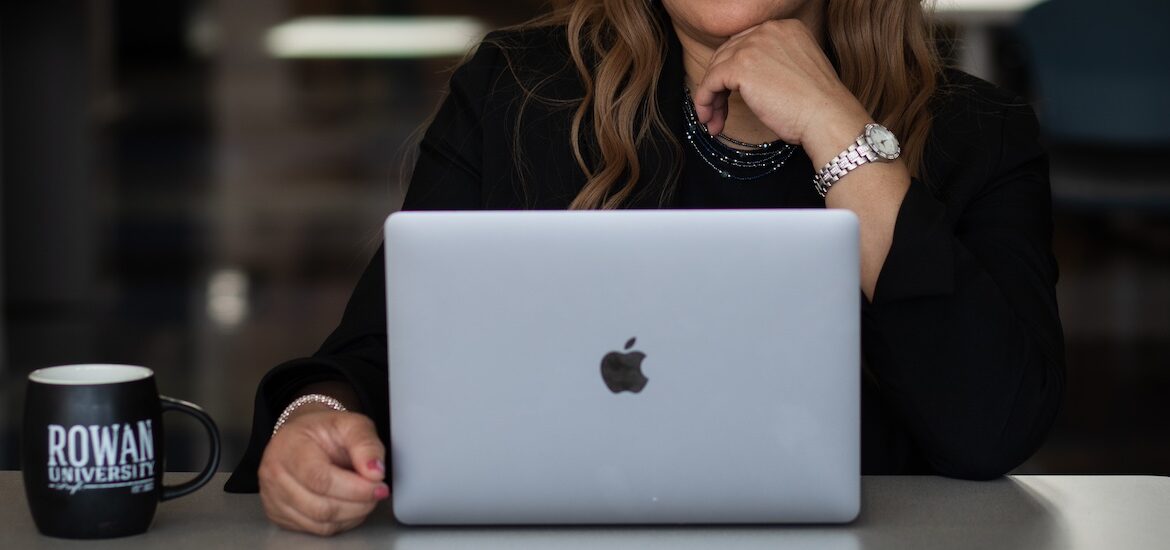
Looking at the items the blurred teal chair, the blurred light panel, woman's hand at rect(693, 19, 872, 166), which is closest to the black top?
woman's hand at rect(693, 19, 872, 166)

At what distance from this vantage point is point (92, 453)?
0.92 metres

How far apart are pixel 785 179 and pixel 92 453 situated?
80cm

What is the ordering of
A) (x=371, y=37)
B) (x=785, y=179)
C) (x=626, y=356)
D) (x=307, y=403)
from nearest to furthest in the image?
(x=626, y=356) → (x=307, y=403) → (x=785, y=179) → (x=371, y=37)

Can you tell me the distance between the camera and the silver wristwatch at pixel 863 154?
1.21 metres

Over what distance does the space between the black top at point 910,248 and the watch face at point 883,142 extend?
1.6 inches

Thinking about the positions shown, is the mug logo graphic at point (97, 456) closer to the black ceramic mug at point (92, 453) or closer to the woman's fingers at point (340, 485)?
the black ceramic mug at point (92, 453)

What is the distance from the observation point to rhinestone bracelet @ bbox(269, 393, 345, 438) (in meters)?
1.14

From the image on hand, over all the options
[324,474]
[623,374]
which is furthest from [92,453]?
[623,374]

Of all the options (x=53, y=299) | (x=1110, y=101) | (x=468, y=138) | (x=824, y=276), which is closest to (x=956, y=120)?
(x=468, y=138)

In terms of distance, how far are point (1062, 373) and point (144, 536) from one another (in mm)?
792

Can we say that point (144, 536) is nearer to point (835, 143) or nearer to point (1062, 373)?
point (835, 143)

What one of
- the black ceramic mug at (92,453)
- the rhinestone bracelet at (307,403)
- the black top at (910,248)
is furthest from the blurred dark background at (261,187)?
the black ceramic mug at (92,453)

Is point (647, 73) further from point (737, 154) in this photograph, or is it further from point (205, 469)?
point (205, 469)

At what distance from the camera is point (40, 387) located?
93 centimetres
